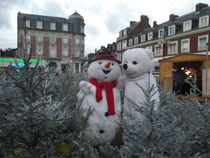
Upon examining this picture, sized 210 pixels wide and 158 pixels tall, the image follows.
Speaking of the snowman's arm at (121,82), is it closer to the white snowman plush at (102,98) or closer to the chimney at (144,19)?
the white snowman plush at (102,98)

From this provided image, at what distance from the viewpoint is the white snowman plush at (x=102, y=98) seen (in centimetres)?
289

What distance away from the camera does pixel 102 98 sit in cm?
298

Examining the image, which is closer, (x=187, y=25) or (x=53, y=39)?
(x=187, y=25)

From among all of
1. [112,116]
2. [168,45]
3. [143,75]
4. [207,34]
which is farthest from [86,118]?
[168,45]

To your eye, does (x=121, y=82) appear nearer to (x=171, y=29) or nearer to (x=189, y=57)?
(x=189, y=57)

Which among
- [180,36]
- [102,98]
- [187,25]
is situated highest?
[187,25]

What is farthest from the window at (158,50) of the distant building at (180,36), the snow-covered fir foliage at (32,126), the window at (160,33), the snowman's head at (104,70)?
the snow-covered fir foliage at (32,126)

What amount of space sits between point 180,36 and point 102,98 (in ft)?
65.5

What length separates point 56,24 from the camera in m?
31.6

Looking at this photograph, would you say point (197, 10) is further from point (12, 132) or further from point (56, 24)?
point (12, 132)

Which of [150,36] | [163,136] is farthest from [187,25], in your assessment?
[163,136]

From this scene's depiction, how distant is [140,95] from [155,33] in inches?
918

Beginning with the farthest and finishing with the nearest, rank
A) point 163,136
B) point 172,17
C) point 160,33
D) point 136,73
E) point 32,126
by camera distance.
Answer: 1. point 160,33
2. point 172,17
3. point 136,73
4. point 32,126
5. point 163,136

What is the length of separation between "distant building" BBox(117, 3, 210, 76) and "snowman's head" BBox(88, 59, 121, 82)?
38.1 feet
